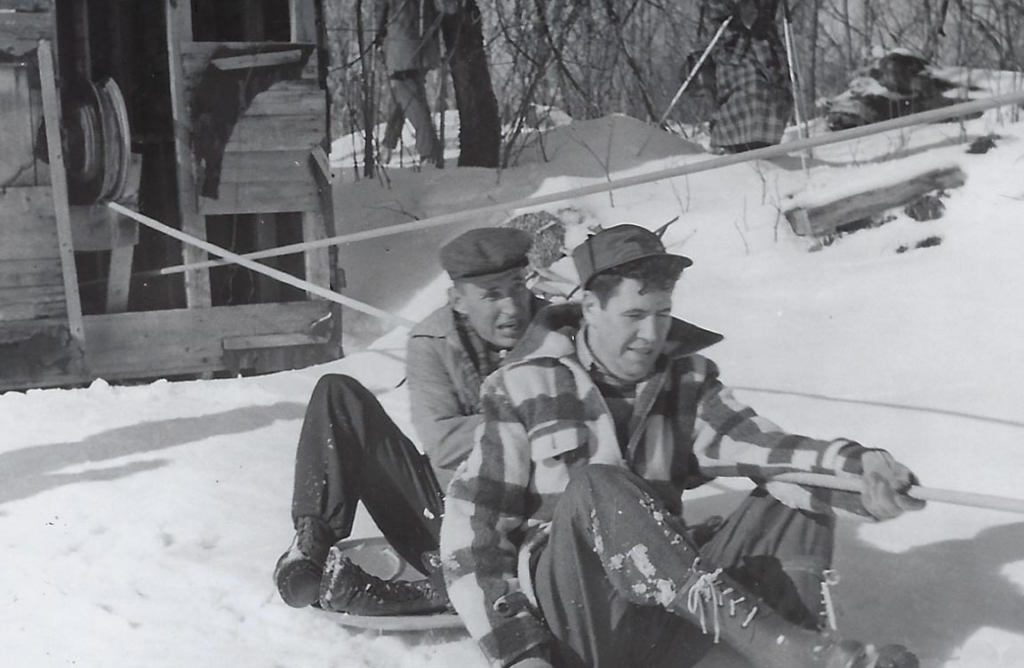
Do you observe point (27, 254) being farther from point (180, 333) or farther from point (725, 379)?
point (725, 379)

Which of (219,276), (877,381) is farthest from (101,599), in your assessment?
(219,276)

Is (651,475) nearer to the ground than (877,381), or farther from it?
farther from it

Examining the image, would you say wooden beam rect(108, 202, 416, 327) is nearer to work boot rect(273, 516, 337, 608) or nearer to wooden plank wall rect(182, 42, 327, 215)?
wooden plank wall rect(182, 42, 327, 215)

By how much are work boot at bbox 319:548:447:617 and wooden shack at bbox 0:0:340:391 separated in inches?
123

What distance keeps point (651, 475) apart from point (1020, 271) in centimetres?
387

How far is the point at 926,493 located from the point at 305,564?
1463 millimetres

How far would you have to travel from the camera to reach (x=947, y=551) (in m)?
3.08

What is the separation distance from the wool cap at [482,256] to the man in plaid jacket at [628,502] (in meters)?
0.46

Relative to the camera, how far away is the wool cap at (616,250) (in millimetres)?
2236

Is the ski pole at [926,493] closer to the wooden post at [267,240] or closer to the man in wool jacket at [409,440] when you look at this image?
the man in wool jacket at [409,440]

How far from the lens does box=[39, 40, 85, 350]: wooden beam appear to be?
5.73 meters

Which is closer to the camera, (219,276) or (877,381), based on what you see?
(877,381)

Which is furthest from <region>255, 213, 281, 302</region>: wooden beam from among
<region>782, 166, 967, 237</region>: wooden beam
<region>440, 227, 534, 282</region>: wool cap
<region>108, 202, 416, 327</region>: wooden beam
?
<region>440, 227, 534, 282</region>: wool cap

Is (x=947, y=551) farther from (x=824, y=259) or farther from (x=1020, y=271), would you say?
(x=824, y=259)
